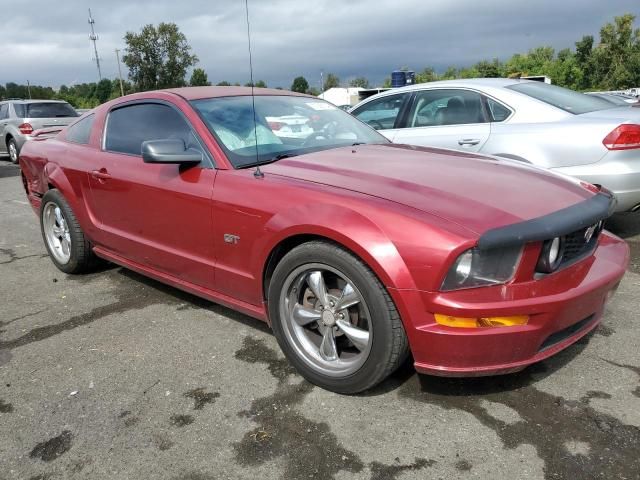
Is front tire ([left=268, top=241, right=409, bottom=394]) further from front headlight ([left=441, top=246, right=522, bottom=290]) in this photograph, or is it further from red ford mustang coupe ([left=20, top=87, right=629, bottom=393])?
front headlight ([left=441, top=246, right=522, bottom=290])

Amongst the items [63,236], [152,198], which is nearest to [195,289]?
[152,198]

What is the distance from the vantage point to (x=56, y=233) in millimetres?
4613

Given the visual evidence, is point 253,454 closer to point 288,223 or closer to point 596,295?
point 288,223

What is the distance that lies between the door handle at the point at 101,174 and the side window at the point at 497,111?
3481 mm

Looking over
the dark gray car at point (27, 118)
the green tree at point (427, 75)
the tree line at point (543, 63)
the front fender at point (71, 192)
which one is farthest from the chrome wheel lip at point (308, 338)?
the green tree at point (427, 75)

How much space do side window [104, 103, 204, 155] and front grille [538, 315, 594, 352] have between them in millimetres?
2086

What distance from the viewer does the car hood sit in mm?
2287

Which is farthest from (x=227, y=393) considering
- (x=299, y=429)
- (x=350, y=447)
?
(x=350, y=447)

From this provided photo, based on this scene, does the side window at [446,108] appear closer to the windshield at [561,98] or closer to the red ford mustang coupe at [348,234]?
the windshield at [561,98]

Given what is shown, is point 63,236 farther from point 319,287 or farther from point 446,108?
point 446,108

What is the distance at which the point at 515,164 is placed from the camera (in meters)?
3.11

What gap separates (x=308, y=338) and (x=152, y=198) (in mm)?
1387

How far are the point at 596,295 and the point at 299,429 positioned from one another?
1.43 meters

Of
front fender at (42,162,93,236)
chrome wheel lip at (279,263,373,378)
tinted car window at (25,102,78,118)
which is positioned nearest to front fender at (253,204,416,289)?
chrome wheel lip at (279,263,373,378)
